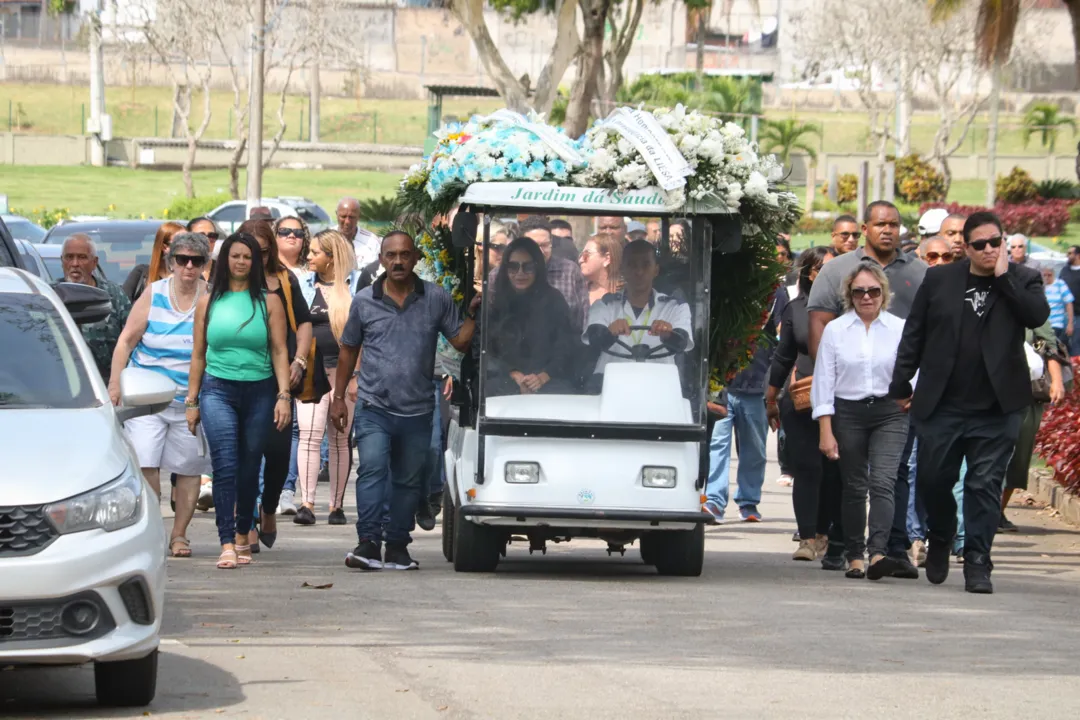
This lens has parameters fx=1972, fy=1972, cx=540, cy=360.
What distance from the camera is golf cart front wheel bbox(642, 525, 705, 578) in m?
11.1

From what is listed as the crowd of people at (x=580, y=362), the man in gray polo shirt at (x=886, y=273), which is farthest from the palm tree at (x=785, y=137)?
the crowd of people at (x=580, y=362)

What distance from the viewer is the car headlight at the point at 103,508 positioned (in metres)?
6.77

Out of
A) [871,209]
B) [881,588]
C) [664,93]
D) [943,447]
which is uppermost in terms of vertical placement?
[664,93]

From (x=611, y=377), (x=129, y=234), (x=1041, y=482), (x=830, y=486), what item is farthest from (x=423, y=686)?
(x=129, y=234)

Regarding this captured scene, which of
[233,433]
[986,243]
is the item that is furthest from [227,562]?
[986,243]

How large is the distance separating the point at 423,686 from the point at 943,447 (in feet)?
13.8

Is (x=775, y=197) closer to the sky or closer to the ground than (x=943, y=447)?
closer to the sky

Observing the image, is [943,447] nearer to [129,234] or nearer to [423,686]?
[423,686]

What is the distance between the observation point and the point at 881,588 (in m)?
11.0

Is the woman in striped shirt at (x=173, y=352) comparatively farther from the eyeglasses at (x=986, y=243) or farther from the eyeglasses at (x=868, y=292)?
the eyeglasses at (x=986, y=243)

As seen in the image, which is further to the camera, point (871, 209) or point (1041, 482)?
point (1041, 482)

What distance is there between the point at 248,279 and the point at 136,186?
174ft

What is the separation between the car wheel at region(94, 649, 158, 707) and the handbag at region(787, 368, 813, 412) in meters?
5.93

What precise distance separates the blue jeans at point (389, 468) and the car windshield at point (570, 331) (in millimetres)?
592
